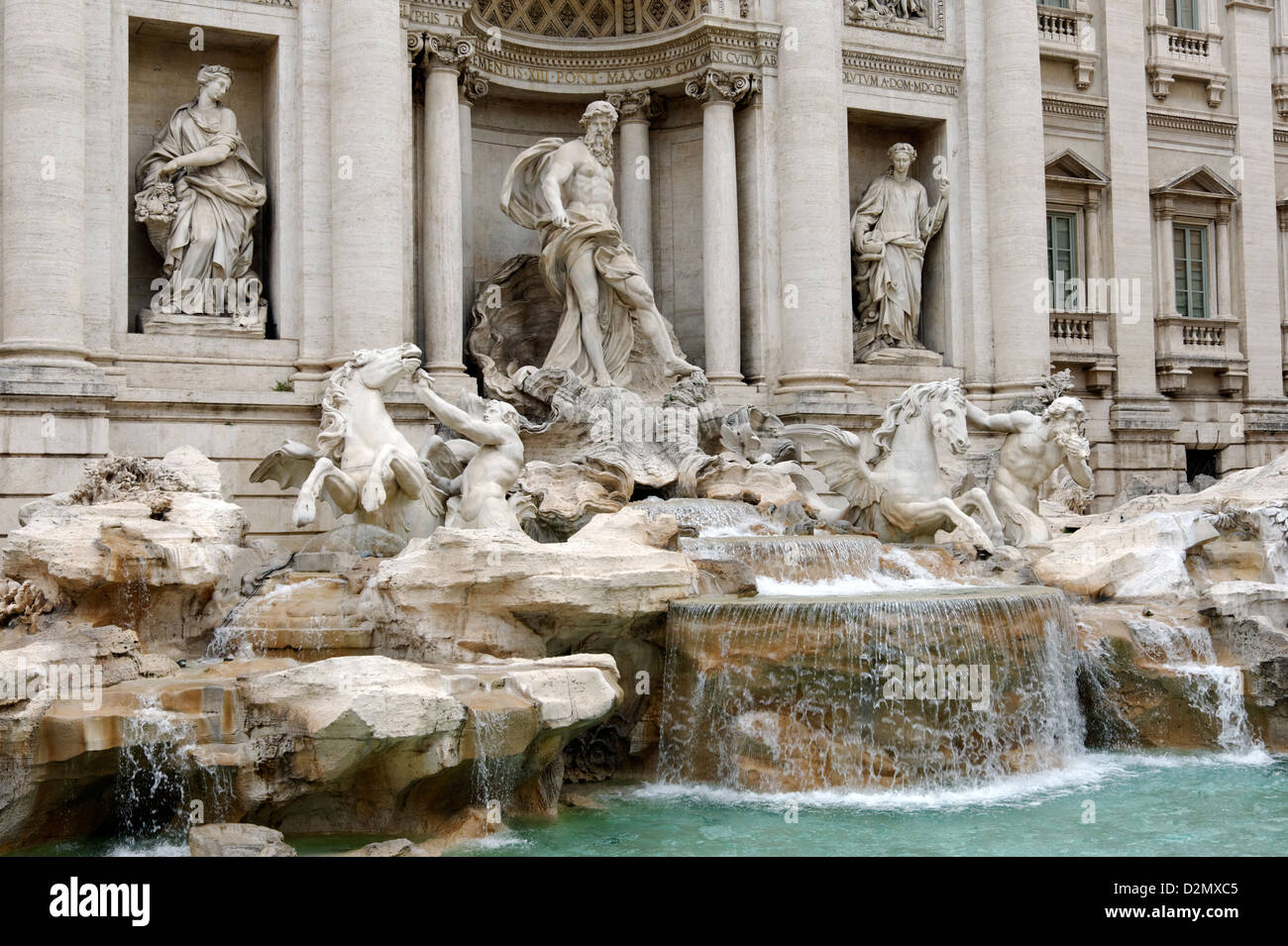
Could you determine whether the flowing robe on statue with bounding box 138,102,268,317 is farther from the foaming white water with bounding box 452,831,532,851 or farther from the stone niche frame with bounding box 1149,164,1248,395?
the stone niche frame with bounding box 1149,164,1248,395

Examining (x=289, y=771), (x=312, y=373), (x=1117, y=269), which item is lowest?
(x=289, y=771)

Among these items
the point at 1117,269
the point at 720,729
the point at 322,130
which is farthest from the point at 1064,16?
the point at 720,729

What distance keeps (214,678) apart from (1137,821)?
6317 mm

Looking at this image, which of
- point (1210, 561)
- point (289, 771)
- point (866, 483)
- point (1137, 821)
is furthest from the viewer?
point (866, 483)

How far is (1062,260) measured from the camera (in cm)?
2158

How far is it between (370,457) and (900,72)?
10289 millimetres

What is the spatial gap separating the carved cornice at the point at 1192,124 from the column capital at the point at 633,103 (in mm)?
8476

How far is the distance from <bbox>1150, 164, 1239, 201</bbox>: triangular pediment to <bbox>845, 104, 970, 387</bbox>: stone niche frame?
440cm

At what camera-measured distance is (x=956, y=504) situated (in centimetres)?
1494

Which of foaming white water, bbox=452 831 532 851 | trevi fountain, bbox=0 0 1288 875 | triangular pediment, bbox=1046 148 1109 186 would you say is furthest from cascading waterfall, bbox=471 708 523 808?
triangular pediment, bbox=1046 148 1109 186

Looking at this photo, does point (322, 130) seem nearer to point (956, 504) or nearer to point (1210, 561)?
point (956, 504)

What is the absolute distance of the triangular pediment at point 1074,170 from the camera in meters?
21.1

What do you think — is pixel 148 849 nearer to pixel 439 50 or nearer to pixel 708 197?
pixel 439 50

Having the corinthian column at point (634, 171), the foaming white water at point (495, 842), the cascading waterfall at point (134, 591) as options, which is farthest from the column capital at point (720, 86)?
the foaming white water at point (495, 842)
